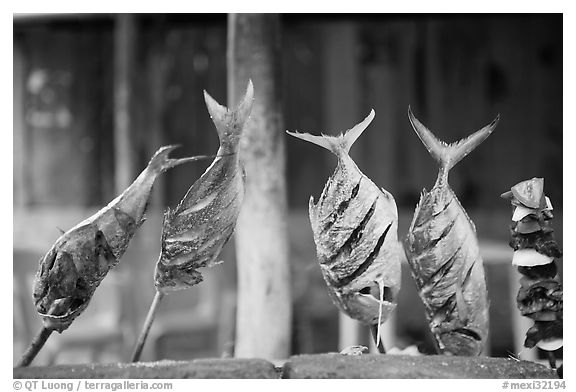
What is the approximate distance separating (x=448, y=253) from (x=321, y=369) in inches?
21.5

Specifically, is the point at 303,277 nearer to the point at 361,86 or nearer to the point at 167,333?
the point at 167,333

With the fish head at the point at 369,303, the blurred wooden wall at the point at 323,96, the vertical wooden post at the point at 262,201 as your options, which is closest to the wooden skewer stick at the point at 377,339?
the fish head at the point at 369,303

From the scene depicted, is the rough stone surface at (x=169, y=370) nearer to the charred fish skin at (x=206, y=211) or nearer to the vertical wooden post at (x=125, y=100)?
the charred fish skin at (x=206, y=211)

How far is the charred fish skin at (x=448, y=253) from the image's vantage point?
83.2 inches

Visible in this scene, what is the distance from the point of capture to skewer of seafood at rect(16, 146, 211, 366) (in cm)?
206

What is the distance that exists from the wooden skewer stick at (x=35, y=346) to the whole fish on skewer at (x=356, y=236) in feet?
2.98

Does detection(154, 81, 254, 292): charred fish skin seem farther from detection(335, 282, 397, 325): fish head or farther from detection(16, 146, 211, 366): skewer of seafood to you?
detection(335, 282, 397, 325): fish head

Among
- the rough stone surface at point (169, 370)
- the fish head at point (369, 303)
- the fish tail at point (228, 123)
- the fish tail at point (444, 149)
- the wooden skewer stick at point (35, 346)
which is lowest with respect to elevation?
the rough stone surface at point (169, 370)

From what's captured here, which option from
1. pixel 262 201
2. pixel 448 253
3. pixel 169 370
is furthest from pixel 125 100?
pixel 448 253

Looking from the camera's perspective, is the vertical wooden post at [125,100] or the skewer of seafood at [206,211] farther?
the vertical wooden post at [125,100]

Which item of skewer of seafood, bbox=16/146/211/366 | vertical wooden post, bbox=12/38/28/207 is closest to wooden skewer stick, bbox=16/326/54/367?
skewer of seafood, bbox=16/146/211/366

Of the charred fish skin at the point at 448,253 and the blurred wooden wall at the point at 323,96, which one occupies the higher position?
the blurred wooden wall at the point at 323,96

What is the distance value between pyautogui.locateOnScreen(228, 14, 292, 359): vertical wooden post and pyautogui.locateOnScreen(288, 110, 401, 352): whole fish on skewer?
26 centimetres

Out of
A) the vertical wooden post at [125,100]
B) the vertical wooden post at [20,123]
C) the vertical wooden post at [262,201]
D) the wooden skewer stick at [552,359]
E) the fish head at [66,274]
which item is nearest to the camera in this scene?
Answer: the fish head at [66,274]
